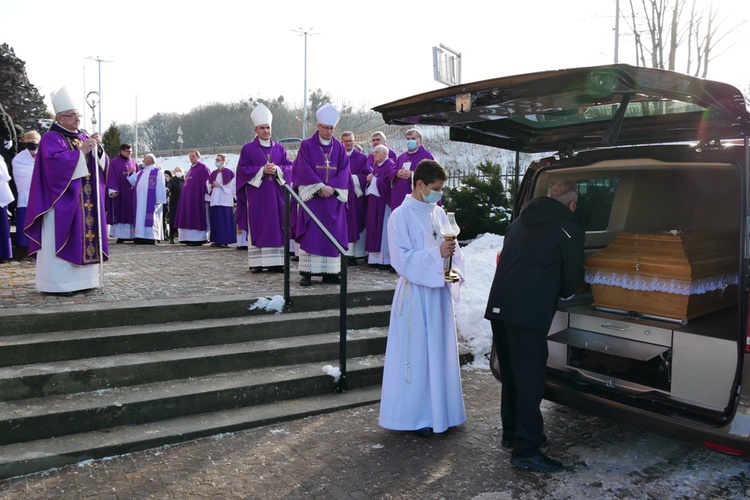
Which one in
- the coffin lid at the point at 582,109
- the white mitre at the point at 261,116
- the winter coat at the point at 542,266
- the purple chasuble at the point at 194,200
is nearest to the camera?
the coffin lid at the point at 582,109

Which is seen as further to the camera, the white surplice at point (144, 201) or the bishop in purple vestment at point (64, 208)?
the white surplice at point (144, 201)

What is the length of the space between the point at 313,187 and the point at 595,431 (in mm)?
4482

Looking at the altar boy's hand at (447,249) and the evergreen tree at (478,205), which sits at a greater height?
the evergreen tree at (478,205)

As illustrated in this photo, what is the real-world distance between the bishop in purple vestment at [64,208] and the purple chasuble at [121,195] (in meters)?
7.96

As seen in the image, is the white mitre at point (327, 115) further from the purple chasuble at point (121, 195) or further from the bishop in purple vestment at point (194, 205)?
the purple chasuble at point (121, 195)

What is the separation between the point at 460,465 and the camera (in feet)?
13.3

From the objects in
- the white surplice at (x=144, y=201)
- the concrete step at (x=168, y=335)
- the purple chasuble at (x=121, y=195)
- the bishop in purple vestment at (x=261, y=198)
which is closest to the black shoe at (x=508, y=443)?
the concrete step at (x=168, y=335)

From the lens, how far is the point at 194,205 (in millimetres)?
13812

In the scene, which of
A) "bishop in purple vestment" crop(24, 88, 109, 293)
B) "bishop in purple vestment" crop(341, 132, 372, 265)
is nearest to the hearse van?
"bishop in purple vestment" crop(24, 88, 109, 293)

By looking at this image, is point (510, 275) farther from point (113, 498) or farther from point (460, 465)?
point (113, 498)

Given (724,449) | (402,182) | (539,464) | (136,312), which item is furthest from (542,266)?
(402,182)

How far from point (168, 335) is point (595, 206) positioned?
3911 mm

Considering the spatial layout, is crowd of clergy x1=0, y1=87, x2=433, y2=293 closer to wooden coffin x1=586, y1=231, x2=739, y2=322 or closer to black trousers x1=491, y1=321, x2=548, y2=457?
black trousers x1=491, y1=321, x2=548, y2=457

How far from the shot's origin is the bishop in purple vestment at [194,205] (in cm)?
1380
